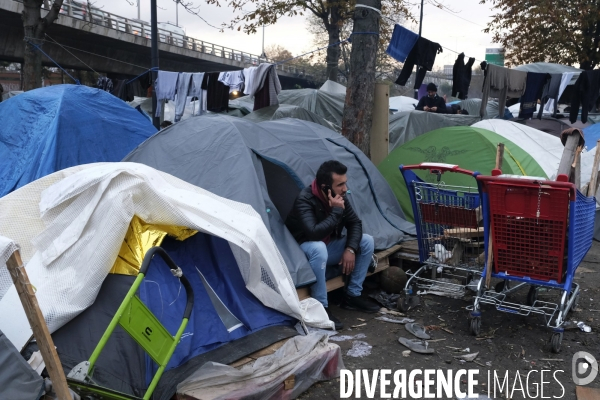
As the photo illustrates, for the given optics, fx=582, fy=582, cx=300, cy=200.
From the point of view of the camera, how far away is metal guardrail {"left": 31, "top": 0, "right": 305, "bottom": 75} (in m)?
24.0

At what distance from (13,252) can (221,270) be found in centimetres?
226

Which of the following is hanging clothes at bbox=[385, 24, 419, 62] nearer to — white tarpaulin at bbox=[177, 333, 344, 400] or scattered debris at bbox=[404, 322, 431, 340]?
scattered debris at bbox=[404, 322, 431, 340]

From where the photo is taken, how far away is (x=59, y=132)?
25.2 feet

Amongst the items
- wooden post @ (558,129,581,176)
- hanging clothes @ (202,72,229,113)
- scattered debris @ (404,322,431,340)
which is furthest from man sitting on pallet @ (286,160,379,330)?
hanging clothes @ (202,72,229,113)

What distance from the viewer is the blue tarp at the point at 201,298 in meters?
3.81

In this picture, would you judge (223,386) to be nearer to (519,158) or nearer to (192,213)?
(192,213)

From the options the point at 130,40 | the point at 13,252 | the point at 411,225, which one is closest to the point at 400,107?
the point at 130,40

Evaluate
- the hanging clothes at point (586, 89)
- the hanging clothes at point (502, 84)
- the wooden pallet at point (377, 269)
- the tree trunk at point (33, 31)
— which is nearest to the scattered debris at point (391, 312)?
the wooden pallet at point (377, 269)

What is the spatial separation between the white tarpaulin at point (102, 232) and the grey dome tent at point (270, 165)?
30.3 inches

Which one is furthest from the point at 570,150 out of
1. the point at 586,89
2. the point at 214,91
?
the point at 214,91

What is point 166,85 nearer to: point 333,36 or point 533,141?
point 533,141

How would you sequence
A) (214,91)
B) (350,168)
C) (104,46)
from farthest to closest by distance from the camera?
(104,46), (214,91), (350,168)

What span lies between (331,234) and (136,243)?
2163mm

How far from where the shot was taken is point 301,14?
2223 cm
